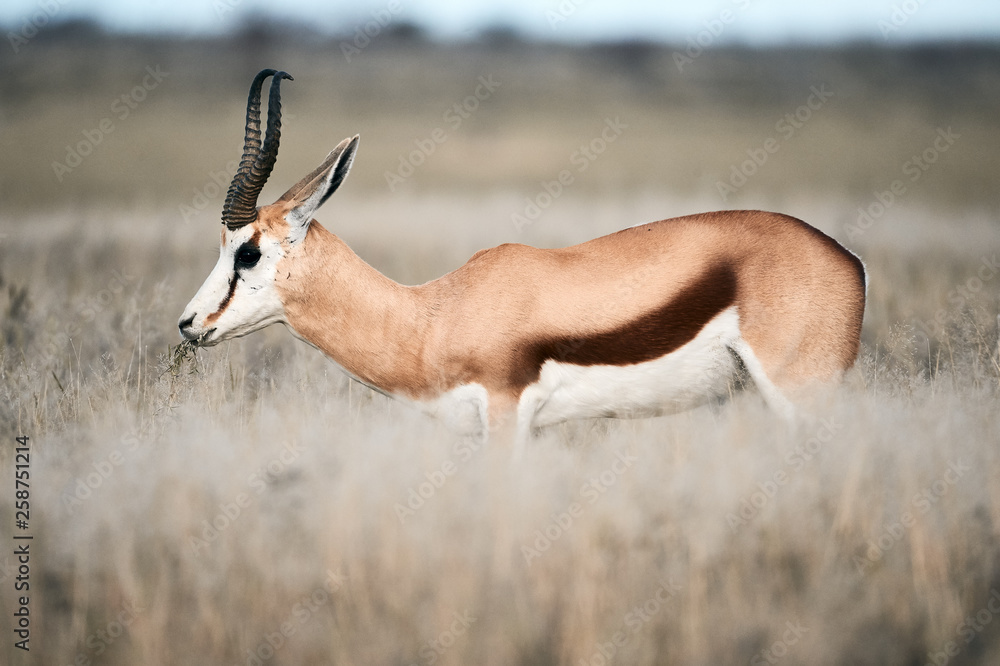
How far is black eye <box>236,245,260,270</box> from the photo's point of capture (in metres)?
5.61

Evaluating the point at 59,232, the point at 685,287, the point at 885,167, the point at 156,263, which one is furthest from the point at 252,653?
the point at 885,167

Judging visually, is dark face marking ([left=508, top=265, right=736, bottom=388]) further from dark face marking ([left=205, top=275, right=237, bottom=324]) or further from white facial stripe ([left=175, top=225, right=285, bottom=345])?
dark face marking ([left=205, top=275, right=237, bottom=324])

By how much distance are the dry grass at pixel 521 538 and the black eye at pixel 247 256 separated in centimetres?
108

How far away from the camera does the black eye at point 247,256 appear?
5605 mm

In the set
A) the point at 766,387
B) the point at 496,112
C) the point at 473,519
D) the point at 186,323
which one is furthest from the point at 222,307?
the point at 496,112

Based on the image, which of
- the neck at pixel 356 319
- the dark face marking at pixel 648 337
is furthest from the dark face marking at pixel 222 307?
the dark face marking at pixel 648 337

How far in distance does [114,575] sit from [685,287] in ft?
12.5

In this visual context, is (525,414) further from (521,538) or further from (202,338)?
(202,338)

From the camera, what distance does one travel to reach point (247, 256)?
5.63 m

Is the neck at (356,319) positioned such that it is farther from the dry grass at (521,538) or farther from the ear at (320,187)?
the dry grass at (521,538)

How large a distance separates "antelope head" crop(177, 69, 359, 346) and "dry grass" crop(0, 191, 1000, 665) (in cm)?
73

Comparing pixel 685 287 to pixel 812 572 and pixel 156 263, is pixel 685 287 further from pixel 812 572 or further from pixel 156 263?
pixel 156 263

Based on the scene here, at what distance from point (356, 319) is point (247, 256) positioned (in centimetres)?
84

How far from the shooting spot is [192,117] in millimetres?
59125
